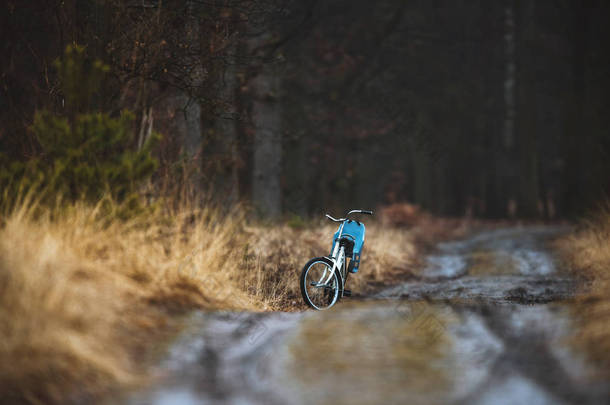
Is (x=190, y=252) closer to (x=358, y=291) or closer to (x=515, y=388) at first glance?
(x=515, y=388)

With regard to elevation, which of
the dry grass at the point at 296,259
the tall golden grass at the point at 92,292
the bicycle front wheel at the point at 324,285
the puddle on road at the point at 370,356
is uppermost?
the tall golden grass at the point at 92,292

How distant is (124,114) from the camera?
5418 mm

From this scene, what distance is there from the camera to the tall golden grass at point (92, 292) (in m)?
3.48

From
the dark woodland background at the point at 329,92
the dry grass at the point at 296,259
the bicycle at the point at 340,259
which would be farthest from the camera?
the dry grass at the point at 296,259

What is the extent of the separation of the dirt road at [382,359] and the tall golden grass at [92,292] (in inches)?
11.1

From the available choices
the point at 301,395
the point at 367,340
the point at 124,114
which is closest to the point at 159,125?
the point at 124,114

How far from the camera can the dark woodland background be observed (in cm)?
712

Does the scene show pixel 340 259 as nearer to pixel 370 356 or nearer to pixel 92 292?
pixel 370 356

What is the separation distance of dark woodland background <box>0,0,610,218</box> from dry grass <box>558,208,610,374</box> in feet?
7.66

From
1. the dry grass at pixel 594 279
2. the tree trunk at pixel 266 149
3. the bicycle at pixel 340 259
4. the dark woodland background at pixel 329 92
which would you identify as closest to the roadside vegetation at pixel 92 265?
the dark woodland background at pixel 329 92

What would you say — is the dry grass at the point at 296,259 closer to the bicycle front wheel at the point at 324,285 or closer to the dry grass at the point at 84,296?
the bicycle front wheel at the point at 324,285

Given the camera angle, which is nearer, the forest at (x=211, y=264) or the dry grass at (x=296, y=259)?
the forest at (x=211, y=264)

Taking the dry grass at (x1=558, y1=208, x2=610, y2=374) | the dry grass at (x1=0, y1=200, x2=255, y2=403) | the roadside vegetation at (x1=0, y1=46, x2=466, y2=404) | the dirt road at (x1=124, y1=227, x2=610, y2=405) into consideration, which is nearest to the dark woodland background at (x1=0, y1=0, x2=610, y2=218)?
the roadside vegetation at (x1=0, y1=46, x2=466, y2=404)

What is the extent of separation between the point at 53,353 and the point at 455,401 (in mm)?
2198
